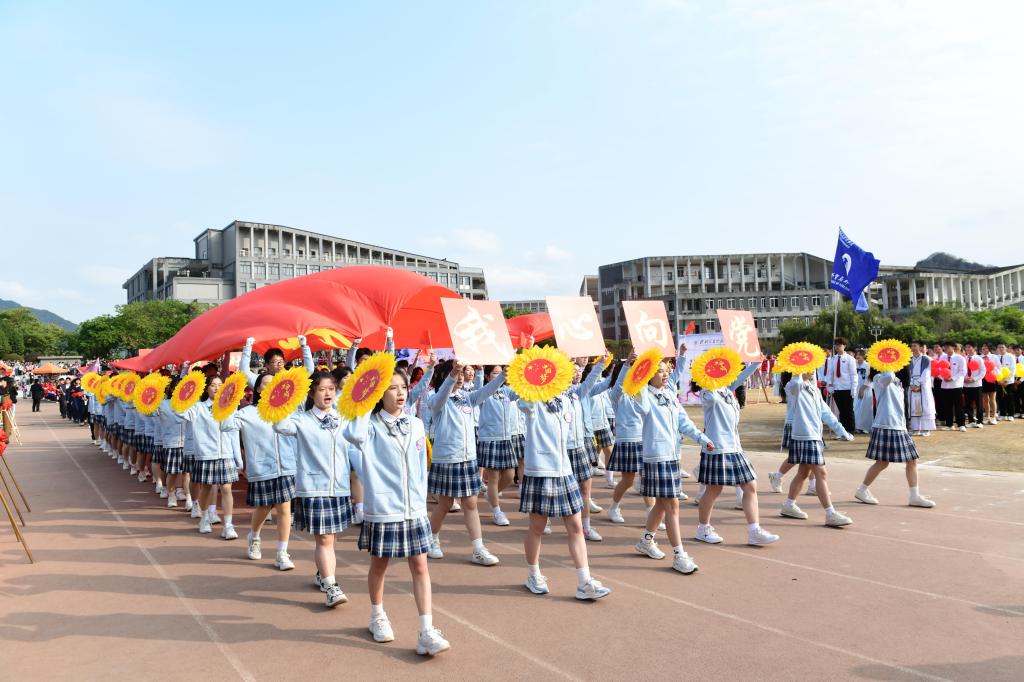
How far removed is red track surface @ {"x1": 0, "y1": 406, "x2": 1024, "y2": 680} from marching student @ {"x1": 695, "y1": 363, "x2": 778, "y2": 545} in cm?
32

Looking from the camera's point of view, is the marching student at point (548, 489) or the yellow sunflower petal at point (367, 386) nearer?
the yellow sunflower petal at point (367, 386)

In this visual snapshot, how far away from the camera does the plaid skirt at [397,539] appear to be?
4.69 meters

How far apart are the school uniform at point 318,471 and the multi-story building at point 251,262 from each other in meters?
80.4

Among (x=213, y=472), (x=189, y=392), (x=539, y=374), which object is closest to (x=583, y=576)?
(x=539, y=374)

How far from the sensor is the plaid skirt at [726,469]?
22.7 feet

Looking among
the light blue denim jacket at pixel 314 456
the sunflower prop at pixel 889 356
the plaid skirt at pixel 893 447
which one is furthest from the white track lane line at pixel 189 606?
the sunflower prop at pixel 889 356

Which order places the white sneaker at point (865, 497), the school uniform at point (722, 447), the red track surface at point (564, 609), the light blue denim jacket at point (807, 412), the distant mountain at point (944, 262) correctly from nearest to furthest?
the red track surface at point (564, 609)
the school uniform at point (722, 447)
the light blue denim jacket at point (807, 412)
the white sneaker at point (865, 497)
the distant mountain at point (944, 262)

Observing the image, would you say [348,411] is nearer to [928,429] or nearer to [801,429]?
[801,429]

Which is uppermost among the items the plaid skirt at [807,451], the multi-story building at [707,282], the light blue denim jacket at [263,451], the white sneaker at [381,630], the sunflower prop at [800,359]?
the multi-story building at [707,282]

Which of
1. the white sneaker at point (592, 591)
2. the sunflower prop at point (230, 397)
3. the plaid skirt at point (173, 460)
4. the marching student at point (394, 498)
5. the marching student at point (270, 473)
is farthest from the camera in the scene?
the plaid skirt at point (173, 460)

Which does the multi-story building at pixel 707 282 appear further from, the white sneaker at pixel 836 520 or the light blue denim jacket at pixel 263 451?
the light blue denim jacket at pixel 263 451

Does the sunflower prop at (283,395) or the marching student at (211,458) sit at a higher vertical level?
the sunflower prop at (283,395)

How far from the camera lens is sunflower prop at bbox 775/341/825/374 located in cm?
808

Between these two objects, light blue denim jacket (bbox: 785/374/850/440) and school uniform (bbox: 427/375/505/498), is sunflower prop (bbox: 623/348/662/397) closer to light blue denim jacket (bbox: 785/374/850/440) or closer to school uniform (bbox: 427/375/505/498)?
school uniform (bbox: 427/375/505/498)
